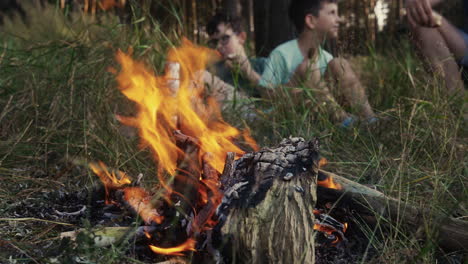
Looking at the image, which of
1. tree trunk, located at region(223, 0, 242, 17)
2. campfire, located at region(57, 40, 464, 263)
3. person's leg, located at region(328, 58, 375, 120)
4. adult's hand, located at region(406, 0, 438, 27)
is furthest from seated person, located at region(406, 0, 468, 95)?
tree trunk, located at region(223, 0, 242, 17)

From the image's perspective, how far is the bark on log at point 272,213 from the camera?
1.53 meters

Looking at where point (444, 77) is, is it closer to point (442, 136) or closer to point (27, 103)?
point (442, 136)

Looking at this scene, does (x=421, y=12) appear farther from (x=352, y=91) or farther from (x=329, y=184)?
(x=329, y=184)

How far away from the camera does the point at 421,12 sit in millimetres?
2904

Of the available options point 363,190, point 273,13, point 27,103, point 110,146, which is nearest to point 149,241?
point 363,190

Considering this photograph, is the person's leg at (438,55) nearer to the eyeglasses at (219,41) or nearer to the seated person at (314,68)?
the seated person at (314,68)

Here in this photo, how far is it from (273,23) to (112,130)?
257cm

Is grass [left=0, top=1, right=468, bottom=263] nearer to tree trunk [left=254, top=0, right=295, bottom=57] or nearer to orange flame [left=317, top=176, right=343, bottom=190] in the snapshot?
orange flame [left=317, top=176, right=343, bottom=190]

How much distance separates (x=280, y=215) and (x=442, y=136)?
128cm

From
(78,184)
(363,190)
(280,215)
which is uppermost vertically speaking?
(280,215)

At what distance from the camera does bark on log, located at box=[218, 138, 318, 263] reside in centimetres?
153

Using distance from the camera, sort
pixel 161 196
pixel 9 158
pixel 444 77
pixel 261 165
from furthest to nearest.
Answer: pixel 444 77
pixel 9 158
pixel 161 196
pixel 261 165

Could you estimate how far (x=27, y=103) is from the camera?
3062mm

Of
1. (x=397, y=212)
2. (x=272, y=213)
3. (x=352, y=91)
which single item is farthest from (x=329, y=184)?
(x=352, y=91)
